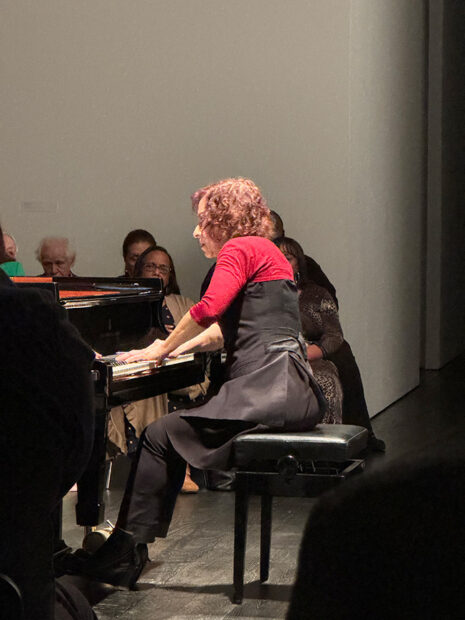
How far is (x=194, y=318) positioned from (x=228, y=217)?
0.40 m

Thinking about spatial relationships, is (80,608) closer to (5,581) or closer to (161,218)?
(5,581)

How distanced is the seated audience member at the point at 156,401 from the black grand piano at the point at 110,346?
36.5 inches

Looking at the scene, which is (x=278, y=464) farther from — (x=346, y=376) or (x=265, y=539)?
(x=346, y=376)

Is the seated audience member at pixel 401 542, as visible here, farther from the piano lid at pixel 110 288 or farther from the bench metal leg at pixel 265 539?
the piano lid at pixel 110 288

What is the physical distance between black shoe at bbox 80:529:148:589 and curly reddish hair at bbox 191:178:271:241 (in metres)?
1.05

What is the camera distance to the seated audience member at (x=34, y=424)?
1.42 meters

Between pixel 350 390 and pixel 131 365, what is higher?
pixel 131 365

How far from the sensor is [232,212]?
3.32m

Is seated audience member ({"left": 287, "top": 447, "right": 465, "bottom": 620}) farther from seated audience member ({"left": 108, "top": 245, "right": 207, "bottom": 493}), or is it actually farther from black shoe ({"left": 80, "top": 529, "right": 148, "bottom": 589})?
seated audience member ({"left": 108, "top": 245, "right": 207, "bottom": 493})

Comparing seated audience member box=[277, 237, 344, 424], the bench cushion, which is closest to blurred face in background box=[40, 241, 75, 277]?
seated audience member box=[277, 237, 344, 424]

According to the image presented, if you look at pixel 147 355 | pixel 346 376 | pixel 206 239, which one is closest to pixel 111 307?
pixel 147 355

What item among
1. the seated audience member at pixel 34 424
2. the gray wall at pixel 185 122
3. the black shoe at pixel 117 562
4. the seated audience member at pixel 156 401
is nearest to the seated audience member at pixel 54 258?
the seated audience member at pixel 156 401

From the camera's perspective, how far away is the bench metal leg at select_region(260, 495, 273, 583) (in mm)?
3270

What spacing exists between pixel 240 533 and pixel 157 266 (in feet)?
8.24
